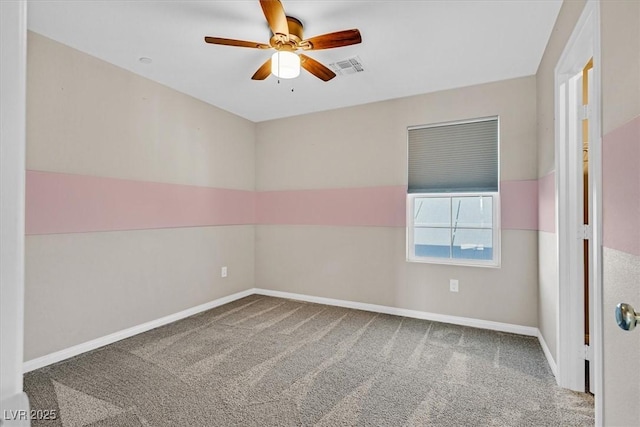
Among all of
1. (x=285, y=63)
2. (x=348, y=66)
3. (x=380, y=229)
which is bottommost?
(x=380, y=229)

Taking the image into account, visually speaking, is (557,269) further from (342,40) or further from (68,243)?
(68,243)

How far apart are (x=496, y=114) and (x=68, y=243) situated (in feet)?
13.2

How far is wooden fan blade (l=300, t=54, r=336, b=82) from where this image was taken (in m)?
2.44

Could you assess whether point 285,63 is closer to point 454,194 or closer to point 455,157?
point 455,157

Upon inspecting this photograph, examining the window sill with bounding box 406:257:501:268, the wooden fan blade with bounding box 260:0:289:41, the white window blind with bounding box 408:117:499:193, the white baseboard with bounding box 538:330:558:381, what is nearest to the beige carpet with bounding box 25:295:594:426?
the white baseboard with bounding box 538:330:558:381

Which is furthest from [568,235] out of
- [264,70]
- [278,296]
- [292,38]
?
[278,296]

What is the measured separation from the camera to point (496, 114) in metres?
3.15

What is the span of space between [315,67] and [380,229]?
1.96 metres

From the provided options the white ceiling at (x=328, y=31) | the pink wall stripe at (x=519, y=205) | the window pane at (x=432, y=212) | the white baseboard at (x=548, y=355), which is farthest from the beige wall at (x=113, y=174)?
the white baseboard at (x=548, y=355)

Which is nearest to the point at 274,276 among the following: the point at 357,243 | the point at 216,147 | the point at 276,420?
the point at 357,243

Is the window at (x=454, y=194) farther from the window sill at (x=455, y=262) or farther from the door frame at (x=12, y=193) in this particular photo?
the door frame at (x=12, y=193)

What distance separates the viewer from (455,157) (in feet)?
11.1

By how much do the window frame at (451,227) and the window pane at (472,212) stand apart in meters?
0.04

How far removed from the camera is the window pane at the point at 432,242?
131 inches
